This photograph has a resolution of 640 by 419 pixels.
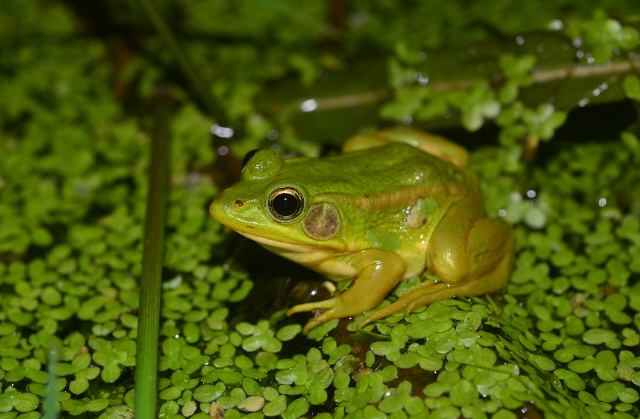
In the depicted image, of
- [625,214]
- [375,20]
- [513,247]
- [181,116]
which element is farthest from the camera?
[375,20]

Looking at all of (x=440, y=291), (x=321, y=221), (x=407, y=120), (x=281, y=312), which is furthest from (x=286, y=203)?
(x=407, y=120)

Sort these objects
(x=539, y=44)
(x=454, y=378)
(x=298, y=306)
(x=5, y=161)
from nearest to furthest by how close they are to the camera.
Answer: (x=454, y=378) < (x=298, y=306) < (x=539, y=44) < (x=5, y=161)

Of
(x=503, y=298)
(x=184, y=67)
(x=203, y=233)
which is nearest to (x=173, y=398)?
(x=203, y=233)

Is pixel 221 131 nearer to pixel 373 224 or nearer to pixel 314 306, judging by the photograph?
pixel 373 224

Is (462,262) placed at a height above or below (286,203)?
below

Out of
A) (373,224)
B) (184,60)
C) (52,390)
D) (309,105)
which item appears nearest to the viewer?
(52,390)

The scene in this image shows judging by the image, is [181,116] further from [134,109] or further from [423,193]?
[423,193]
